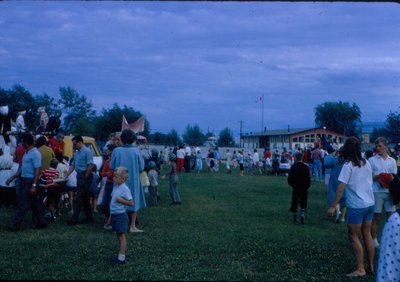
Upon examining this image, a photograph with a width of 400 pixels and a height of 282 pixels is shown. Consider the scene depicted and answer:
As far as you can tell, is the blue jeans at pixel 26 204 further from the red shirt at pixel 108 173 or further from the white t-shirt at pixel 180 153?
the white t-shirt at pixel 180 153

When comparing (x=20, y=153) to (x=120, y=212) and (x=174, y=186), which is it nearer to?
(x=174, y=186)

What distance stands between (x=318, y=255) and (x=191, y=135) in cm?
9756

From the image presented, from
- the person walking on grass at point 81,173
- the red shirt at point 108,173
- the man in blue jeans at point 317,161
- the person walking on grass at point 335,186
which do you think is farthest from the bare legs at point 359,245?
the man in blue jeans at point 317,161

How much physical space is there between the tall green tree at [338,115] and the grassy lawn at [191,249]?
10006 centimetres

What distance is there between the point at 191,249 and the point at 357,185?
2.89 m

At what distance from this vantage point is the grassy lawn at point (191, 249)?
6.01 meters

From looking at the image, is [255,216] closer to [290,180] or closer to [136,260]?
[290,180]

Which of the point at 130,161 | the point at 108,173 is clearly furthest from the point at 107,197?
the point at 130,161

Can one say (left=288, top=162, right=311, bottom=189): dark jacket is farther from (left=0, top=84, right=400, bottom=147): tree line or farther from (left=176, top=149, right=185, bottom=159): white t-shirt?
(left=0, top=84, right=400, bottom=147): tree line

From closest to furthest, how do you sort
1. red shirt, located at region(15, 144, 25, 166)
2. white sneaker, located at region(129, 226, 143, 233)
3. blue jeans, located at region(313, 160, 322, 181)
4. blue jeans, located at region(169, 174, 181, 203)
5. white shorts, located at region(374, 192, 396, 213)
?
white shorts, located at region(374, 192, 396, 213) < white sneaker, located at region(129, 226, 143, 233) < red shirt, located at region(15, 144, 25, 166) < blue jeans, located at region(169, 174, 181, 203) < blue jeans, located at region(313, 160, 322, 181)

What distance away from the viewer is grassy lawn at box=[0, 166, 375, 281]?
6.01 m

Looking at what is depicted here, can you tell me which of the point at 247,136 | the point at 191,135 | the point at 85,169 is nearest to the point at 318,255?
the point at 85,169

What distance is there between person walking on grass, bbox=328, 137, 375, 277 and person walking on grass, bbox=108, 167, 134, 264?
2.91 metres

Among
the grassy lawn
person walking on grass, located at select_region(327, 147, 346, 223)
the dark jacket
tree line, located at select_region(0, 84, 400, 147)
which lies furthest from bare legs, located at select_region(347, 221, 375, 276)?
tree line, located at select_region(0, 84, 400, 147)
